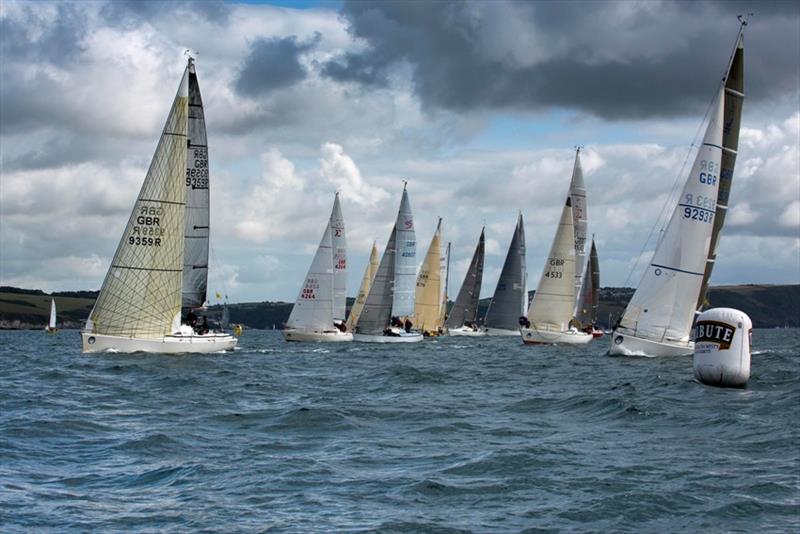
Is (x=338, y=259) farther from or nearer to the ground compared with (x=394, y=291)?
farther from the ground

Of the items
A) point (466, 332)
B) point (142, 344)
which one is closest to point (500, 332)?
point (466, 332)

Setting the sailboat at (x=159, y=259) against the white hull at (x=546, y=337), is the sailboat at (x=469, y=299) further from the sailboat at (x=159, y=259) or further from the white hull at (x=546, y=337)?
the sailboat at (x=159, y=259)

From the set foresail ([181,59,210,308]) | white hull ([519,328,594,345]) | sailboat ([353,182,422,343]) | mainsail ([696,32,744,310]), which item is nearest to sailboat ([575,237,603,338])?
sailboat ([353,182,422,343])

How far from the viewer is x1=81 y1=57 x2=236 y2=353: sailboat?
4312 cm

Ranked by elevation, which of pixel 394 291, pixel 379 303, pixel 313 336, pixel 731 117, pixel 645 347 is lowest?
pixel 313 336

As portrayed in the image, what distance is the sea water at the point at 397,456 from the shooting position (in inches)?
542

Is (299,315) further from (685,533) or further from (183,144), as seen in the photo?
(685,533)

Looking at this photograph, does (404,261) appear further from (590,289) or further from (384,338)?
(590,289)

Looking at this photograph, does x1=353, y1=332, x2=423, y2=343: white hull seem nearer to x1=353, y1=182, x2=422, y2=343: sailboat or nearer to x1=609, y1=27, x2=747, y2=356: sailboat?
x1=353, y1=182, x2=422, y2=343: sailboat

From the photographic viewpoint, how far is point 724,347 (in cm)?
2875

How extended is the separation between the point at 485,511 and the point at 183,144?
34279mm

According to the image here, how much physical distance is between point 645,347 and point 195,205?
69.7ft

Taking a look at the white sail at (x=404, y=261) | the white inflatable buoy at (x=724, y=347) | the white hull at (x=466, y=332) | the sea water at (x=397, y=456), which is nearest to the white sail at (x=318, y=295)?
the white sail at (x=404, y=261)

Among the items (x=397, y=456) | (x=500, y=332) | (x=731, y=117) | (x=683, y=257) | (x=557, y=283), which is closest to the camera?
(x=397, y=456)
